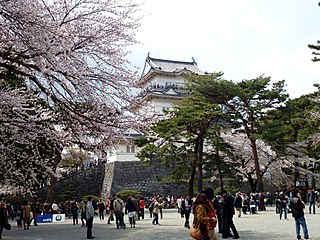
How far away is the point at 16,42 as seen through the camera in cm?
927

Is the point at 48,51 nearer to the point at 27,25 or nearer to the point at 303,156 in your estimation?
the point at 27,25

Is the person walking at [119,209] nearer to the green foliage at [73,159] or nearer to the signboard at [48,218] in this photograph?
the signboard at [48,218]

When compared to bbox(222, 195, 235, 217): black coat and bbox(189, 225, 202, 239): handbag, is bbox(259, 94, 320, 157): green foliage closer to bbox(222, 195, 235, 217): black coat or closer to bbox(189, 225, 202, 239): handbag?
bbox(222, 195, 235, 217): black coat

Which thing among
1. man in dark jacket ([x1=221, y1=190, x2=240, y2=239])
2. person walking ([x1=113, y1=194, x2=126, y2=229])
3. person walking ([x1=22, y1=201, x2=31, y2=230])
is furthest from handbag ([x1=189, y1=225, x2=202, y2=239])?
person walking ([x1=22, y1=201, x2=31, y2=230])

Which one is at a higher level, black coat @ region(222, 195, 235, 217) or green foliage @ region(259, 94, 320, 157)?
green foliage @ region(259, 94, 320, 157)

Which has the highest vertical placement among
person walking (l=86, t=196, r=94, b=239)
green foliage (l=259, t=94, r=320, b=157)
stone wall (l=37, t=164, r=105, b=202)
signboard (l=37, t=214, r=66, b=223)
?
green foliage (l=259, t=94, r=320, b=157)

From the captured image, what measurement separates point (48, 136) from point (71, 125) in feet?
2.49

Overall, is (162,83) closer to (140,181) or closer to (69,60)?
(140,181)

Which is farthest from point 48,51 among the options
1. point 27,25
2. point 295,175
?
point 295,175

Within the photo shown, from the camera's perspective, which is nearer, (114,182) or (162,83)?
(114,182)

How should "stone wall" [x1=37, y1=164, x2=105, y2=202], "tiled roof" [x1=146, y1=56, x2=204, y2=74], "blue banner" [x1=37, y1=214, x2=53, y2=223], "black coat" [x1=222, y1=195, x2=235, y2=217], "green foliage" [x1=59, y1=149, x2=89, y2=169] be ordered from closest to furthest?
1. "black coat" [x1=222, y1=195, x2=235, y2=217]
2. "blue banner" [x1=37, y1=214, x2=53, y2=223]
3. "stone wall" [x1=37, y1=164, x2=105, y2=202]
4. "green foliage" [x1=59, y1=149, x2=89, y2=169]
5. "tiled roof" [x1=146, y1=56, x2=204, y2=74]

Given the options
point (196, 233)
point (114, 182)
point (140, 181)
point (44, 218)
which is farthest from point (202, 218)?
point (140, 181)

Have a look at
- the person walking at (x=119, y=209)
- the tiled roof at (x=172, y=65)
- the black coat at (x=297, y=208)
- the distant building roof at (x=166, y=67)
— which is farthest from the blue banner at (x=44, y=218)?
the tiled roof at (x=172, y=65)

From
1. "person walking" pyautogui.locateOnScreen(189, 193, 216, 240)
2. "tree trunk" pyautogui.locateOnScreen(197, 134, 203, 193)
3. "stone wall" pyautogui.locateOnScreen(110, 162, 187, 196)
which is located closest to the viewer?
"person walking" pyautogui.locateOnScreen(189, 193, 216, 240)
